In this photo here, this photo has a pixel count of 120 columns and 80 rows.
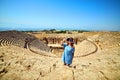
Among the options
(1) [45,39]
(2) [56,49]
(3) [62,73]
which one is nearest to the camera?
(3) [62,73]

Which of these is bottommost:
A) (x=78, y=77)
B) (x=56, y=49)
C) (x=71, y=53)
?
(x=56, y=49)

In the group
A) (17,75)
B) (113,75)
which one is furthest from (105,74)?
(17,75)

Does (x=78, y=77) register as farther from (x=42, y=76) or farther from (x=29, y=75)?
(x=29, y=75)

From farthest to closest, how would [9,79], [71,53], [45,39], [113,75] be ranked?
[45,39]
[71,53]
[113,75]
[9,79]

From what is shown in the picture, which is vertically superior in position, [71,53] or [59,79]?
[71,53]

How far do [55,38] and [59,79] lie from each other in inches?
1569

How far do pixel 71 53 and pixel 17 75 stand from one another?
2852 millimetres

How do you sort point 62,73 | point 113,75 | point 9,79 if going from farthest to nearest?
point 62,73
point 113,75
point 9,79

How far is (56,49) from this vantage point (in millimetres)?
33031

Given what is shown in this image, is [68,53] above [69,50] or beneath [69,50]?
beneath

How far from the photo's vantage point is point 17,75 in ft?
16.1

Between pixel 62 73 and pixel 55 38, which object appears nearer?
pixel 62 73

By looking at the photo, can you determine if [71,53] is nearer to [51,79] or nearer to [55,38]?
[51,79]

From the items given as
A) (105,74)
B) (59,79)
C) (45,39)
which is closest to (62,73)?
(59,79)
